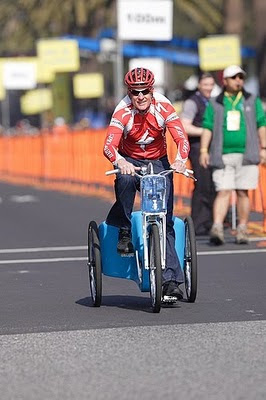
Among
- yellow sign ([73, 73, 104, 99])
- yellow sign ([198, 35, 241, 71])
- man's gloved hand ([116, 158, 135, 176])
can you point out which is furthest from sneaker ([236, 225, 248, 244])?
yellow sign ([73, 73, 104, 99])

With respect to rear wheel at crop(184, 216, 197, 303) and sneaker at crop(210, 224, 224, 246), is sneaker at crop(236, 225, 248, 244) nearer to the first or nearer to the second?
sneaker at crop(210, 224, 224, 246)

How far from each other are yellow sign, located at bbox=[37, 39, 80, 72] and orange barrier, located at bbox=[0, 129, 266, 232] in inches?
76.3

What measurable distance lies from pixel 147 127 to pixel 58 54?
2721 cm

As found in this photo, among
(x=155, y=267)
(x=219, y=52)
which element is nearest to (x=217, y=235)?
(x=155, y=267)

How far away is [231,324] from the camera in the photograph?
998 cm

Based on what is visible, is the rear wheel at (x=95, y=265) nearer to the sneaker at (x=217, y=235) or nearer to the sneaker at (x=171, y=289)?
the sneaker at (x=171, y=289)

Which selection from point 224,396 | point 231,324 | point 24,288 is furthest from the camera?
point 24,288

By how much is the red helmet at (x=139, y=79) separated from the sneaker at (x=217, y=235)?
17.6 feet

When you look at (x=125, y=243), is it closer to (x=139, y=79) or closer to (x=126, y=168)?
(x=126, y=168)

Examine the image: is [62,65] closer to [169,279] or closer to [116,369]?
[169,279]

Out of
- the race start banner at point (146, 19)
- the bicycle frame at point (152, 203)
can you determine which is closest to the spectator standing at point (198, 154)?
the bicycle frame at point (152, 203)

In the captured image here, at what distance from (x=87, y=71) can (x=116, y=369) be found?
169ft

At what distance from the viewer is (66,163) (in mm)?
33562

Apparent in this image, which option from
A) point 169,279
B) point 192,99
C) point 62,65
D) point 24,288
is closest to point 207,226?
point 192,99
